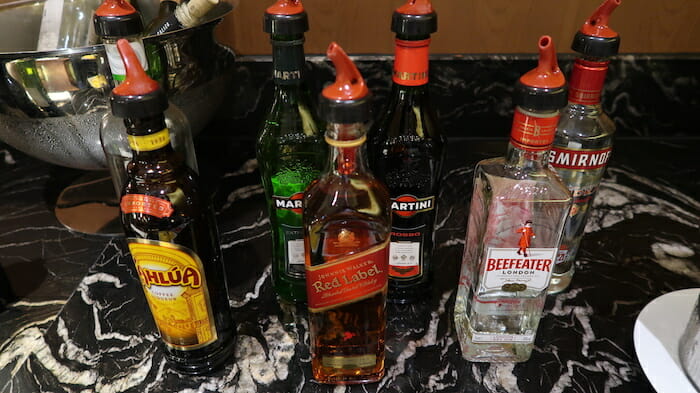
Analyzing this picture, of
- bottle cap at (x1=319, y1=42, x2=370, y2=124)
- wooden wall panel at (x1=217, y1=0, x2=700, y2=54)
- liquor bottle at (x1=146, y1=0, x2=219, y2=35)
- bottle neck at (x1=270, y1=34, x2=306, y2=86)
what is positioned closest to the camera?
bottle cap at (x1=319, y1=42, x2=370, y2=124)

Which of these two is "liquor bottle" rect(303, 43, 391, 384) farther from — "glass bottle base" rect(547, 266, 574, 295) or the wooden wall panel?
the wooden wall panel

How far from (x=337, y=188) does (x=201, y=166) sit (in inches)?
22.1

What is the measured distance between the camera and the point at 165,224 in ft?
1.83

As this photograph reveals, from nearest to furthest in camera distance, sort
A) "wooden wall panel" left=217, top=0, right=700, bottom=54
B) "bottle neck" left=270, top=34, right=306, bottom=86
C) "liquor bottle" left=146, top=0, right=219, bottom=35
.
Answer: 1. "bottle neck" left=270, top=34, right=306, bottom=86
2. "liquor bottle" left=146, top=0, right=219, bottom=35
3. "wooden wall panel" left=217, top=0, right=700, bottom=54

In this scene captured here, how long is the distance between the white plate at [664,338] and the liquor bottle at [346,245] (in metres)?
0.32

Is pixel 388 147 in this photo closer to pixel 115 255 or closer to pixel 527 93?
pixel 527 93

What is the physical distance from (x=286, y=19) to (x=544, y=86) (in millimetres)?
274

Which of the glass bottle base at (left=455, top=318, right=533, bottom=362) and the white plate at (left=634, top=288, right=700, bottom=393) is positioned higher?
the white plate at (left=634, top=288, right=700, bottom=393)

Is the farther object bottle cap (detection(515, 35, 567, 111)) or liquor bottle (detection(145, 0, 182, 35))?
liquor bottle (detection(145, 0, 182, 35))

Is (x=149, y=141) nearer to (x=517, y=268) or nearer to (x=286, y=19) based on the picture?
(x=286, y=19)

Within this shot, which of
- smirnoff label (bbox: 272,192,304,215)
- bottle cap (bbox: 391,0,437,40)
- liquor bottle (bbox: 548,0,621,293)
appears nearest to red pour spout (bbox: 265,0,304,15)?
bottle cap (bbox: 391,0,437,40)

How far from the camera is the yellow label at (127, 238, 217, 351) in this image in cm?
57

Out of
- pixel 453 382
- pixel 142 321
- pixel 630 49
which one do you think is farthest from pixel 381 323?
pixel 630 49

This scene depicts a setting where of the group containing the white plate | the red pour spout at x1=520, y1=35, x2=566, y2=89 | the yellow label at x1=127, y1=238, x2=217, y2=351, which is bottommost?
the white plate
